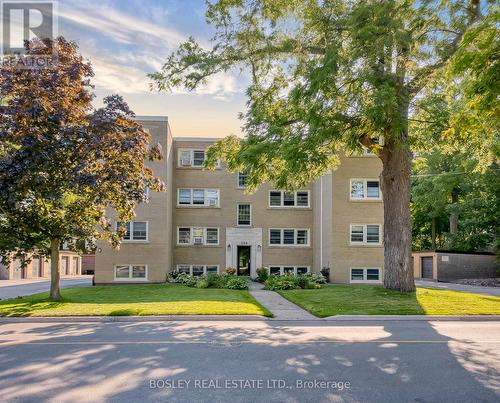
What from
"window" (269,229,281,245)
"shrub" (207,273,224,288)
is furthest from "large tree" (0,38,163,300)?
"window" (269,229,281,245)

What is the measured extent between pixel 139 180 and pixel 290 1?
9.58 metres

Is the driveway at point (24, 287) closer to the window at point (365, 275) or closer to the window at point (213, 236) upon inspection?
the window at point (213, 236)

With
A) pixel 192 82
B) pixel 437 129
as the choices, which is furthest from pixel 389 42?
pixel 192 82

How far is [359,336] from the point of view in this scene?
35.0 ft

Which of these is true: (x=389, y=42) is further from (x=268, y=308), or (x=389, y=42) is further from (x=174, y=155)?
(x=174, y=155)

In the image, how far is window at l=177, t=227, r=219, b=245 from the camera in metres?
32.7

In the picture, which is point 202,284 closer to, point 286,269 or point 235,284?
point 235,284

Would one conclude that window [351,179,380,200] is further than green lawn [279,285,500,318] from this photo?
Yes

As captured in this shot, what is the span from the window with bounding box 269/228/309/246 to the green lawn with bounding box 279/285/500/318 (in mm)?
12858

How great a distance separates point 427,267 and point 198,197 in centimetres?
2396

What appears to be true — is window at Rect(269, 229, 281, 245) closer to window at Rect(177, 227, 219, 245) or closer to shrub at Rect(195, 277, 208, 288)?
window at Rect(177, 227, 219, 245)

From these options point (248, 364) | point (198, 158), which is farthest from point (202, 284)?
point (248, 364)

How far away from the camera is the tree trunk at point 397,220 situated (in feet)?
63.6

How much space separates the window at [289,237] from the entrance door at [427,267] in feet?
53.7
